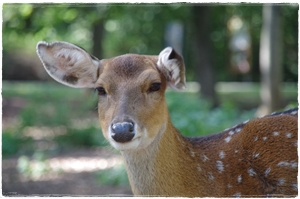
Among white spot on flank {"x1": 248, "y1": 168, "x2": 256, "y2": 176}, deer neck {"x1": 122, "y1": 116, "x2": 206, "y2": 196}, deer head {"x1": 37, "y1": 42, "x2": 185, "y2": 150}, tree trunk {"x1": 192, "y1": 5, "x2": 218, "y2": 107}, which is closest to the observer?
deer head {"x1": 37, "y1": 42, "x2": 185, "y2": 150}

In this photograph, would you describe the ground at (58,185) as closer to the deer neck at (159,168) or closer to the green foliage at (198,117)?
the green foliage at (198,117)

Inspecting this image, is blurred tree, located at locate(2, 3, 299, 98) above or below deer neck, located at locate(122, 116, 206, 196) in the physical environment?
above

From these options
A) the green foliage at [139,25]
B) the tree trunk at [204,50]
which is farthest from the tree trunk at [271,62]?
the tree trunk at [204,50]

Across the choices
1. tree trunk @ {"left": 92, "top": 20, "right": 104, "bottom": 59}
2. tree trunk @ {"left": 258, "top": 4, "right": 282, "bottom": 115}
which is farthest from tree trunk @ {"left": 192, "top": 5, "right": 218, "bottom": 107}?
tree trunk @ {"left": 258, "top": 4, "right": 282, "bottom": 115}

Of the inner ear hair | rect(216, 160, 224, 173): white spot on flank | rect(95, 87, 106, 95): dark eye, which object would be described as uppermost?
the inner ear hair

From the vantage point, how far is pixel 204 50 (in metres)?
14.6

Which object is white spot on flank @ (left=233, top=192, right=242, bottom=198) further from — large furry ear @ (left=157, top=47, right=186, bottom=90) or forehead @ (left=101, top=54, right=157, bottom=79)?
forehead @ (left=101, top=54, right=157, bottom=79)

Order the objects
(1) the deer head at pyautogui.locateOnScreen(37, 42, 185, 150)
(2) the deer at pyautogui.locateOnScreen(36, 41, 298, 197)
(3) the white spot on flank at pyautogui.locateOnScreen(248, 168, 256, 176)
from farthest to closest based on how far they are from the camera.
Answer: (3) the white spot on flank at pyautogui.locateOnScreen(248, 168, 256, 176), (2) the deer at pyautogui.locateOnScreen(36, 41, 298, 197), (1) the deer head at pyautogui.locateOnScreen(37, 42, 185, 150)

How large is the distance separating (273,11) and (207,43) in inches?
192

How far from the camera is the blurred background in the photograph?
8.06 meters

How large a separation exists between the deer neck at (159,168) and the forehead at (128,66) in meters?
0.42

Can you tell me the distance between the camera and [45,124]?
35.7ft

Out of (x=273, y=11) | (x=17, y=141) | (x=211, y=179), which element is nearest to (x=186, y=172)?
(x=211, y=179)

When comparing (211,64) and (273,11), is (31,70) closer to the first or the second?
(211,64)
